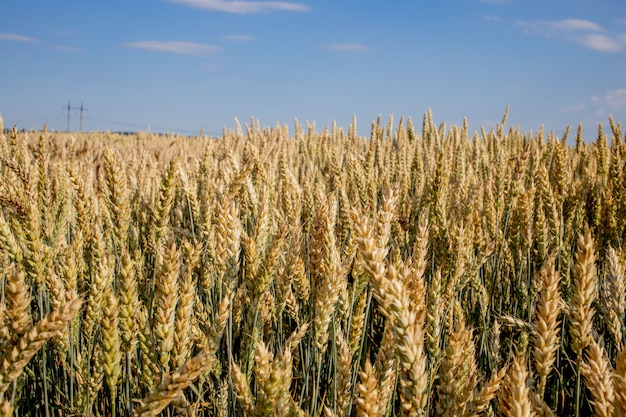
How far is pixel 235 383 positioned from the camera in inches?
38.7

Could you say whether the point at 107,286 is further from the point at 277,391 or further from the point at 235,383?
the point at 277,391

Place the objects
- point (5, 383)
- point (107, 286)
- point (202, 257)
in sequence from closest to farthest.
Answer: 1. point (5, 383)
2. point (107, 286)
3. point (202, 257)

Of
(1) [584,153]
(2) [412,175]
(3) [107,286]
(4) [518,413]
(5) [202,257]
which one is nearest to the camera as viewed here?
(4) [518,413]

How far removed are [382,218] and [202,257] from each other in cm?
102

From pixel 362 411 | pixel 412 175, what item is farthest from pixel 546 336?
pixel 412 175

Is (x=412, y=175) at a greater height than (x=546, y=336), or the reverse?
(x=412, y=175)

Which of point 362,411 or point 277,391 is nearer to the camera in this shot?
point 362,411

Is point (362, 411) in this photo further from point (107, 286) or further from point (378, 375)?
point (107, 286)

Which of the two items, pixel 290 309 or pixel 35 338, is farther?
pixel 290 309

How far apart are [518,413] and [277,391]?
405mm

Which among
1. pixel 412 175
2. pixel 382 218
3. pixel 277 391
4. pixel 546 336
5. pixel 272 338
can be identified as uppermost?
pixel 412 175

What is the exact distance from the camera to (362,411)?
77cm

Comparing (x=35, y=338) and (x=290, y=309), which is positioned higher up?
(x=35, y=338)

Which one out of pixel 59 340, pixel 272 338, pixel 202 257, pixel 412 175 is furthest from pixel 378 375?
pixel 412 175
